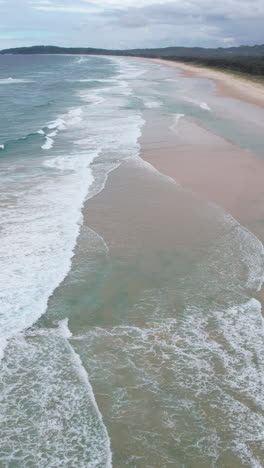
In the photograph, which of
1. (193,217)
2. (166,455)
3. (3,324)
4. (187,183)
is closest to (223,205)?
(193,217)

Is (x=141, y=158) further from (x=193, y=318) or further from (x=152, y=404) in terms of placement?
(x=152, y=404)

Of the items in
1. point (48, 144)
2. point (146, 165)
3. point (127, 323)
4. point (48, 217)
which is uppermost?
point (48, 144)

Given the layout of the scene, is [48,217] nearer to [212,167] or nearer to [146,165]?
[146,165]

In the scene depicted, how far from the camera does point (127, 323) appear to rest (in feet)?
25.7

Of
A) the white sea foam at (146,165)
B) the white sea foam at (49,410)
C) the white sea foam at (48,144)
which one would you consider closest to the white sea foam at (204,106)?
the white sea foam at (48,144)

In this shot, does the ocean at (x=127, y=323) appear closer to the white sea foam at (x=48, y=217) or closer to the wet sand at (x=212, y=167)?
the white sea foam at (x=48, y=217)

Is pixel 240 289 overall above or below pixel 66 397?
above

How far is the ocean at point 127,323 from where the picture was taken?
5.59m

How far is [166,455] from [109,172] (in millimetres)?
12777

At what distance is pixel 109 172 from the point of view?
17.1 m

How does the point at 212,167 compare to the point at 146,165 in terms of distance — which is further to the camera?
the point at 146,165

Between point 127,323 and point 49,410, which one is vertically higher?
point 127,323

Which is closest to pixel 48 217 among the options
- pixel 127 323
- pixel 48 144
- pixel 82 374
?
pixel 127 323

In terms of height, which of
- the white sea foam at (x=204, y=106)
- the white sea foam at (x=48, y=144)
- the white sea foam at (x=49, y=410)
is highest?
the white sea foam at (x=204, y=106)
